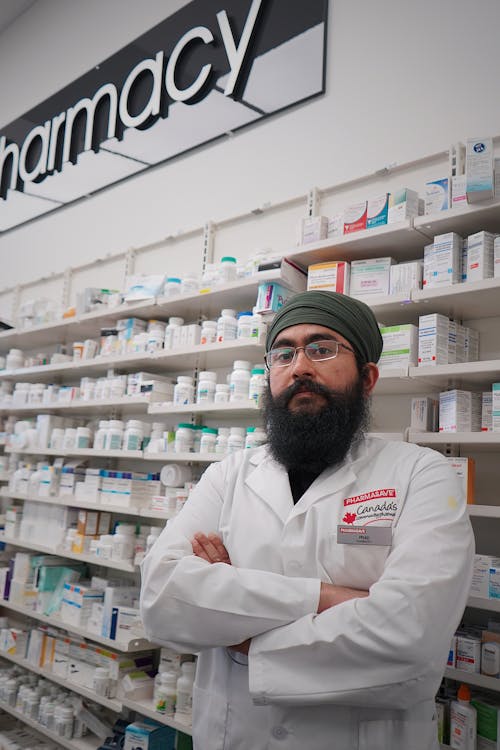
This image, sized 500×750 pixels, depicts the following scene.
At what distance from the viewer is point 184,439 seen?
280 cm

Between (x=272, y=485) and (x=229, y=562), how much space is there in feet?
0.79

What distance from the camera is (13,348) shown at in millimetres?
4570

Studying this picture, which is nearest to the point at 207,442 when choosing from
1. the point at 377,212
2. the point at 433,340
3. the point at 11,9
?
the point at 433,340

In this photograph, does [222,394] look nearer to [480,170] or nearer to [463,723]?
[480,170]

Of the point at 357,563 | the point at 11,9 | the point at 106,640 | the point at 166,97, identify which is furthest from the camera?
the point at 11,9

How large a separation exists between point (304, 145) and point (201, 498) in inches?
83.9

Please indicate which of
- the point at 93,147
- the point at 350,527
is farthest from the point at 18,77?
the point at 350,527

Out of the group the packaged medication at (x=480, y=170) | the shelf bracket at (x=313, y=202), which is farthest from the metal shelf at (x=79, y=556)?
the packaged medication at (x=480, y=170)

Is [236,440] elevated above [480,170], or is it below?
below

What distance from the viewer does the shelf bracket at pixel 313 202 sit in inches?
112

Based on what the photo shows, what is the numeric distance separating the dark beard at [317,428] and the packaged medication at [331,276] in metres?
0.69

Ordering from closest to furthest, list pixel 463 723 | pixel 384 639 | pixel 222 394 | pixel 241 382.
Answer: pixel 384 639 → pixel 463 723 → pixel 241 382 → pixel 222 394

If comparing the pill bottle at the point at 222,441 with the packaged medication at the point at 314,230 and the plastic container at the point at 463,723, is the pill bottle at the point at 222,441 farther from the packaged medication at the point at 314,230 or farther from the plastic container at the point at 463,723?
the plastic container at the point at 463,723

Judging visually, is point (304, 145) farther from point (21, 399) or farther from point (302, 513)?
point (21, 399)
